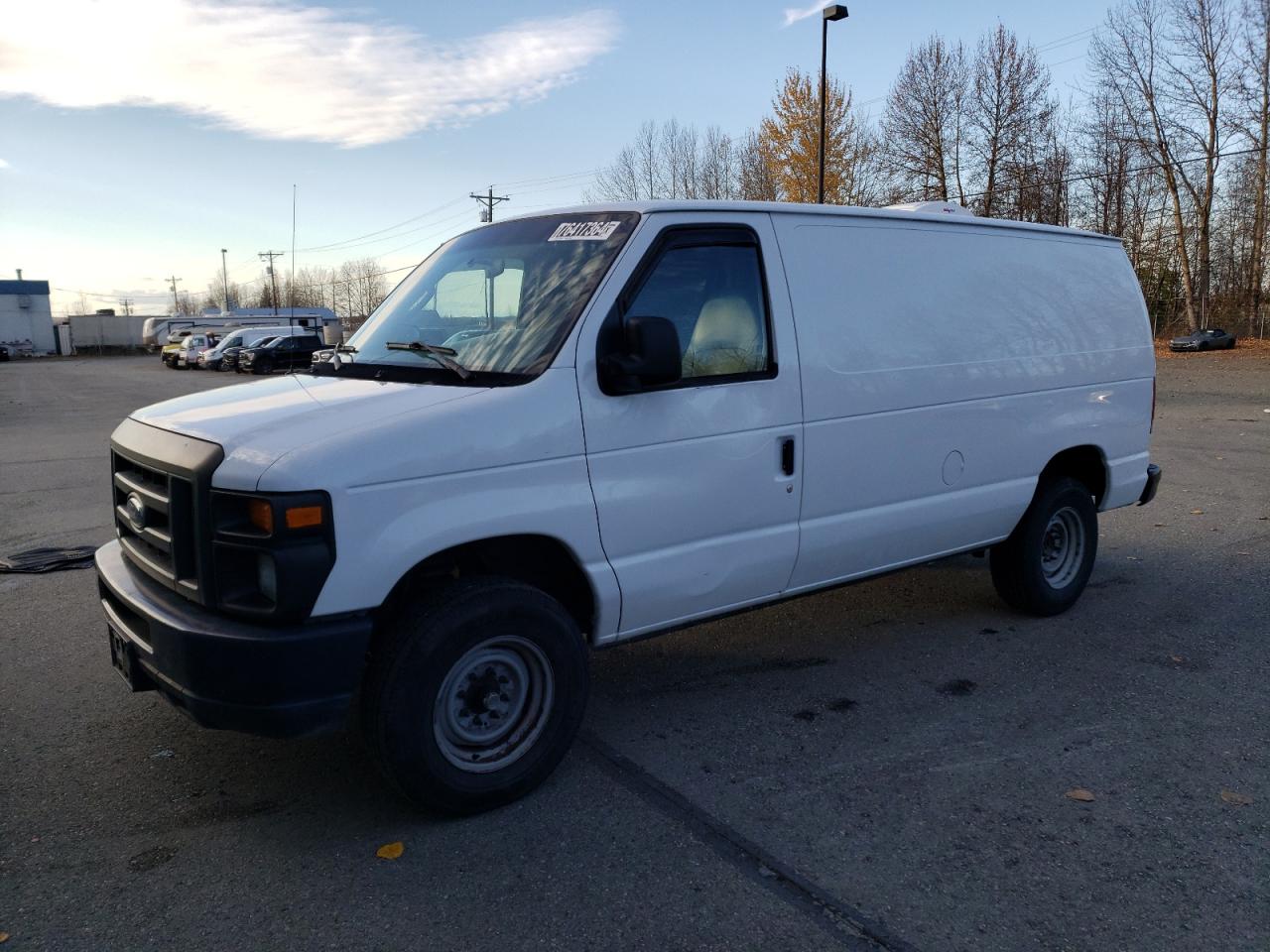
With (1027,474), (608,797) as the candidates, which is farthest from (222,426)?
(1027,474)

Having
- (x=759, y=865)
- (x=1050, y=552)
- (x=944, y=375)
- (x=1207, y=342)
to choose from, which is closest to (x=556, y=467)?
(x=759, y=865)

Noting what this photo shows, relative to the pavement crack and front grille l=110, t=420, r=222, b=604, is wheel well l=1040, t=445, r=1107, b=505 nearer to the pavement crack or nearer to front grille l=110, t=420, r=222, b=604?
the pavement crack

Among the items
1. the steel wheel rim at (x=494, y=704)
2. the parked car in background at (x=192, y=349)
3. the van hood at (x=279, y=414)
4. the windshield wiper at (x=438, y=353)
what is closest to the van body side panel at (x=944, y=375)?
the steel wheel rim at (x=494, y=704)

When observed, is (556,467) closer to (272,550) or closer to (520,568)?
(520,568)

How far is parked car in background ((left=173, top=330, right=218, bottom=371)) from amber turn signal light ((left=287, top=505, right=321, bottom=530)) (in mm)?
47378

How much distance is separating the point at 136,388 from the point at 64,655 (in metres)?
28.3

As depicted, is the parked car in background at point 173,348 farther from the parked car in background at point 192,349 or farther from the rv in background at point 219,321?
the rv in background at point 219,321

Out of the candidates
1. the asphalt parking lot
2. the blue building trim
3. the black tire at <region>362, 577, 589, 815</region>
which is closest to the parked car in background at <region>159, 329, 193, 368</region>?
the blue building trim

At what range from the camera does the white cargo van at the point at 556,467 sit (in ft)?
10.2

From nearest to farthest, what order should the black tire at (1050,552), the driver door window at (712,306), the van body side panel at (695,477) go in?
the van body side panel at (695,477) → the driver door window at (712,306) → the black tire at (1050,552)

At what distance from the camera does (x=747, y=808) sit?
3.55 metres

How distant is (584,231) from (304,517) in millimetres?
1755

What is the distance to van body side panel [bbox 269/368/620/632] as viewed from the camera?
10.1ft

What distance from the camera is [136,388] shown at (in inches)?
1192
